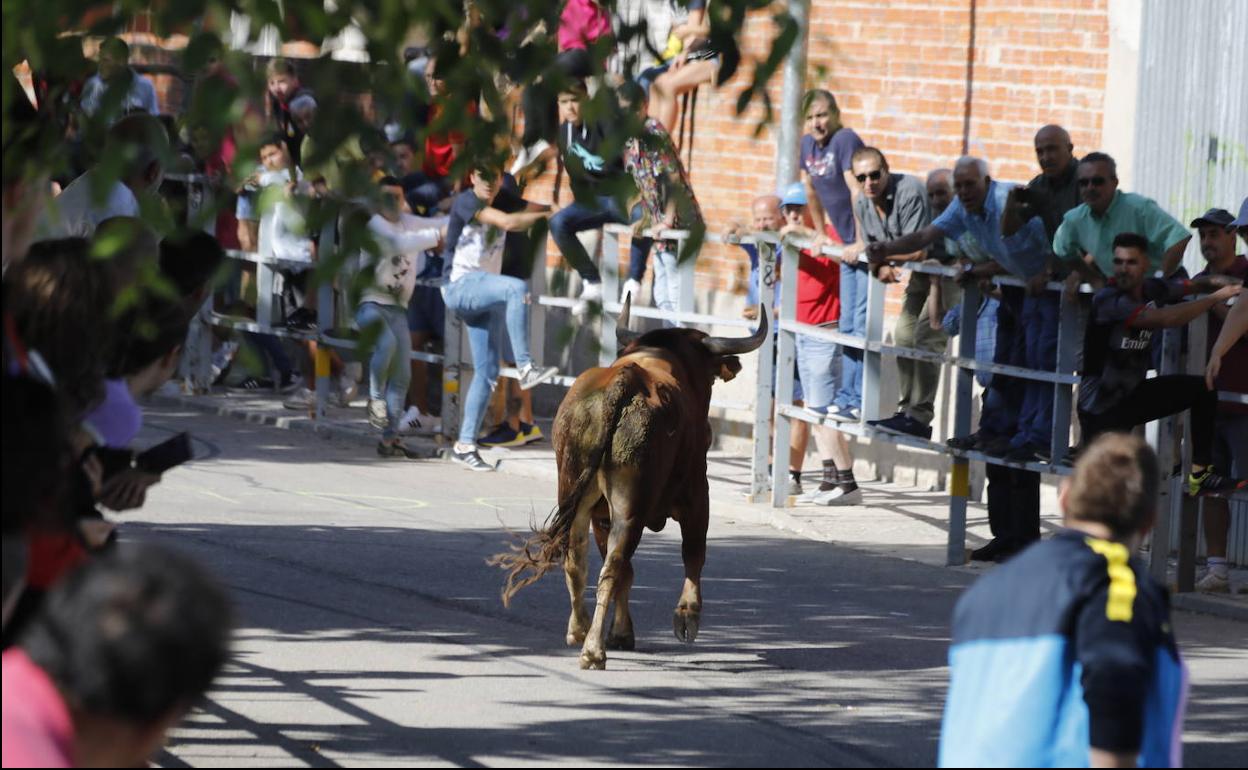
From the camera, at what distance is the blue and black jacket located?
481cm

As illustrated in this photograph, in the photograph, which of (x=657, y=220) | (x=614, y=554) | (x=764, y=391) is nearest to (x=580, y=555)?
(x=614, y=554)

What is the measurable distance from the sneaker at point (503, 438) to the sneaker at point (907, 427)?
3682 millimetres

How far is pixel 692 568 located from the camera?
31.1 ft

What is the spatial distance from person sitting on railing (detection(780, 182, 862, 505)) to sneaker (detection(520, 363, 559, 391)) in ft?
5.97

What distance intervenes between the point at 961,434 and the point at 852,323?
1.32 metres

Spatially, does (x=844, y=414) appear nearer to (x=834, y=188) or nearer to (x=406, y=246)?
(x=834, y=188)

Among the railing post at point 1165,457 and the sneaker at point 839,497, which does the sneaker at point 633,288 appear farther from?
the railing post at point 1165,457

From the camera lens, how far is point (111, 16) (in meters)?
5.08

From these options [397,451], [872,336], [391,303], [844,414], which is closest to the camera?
[872,336]

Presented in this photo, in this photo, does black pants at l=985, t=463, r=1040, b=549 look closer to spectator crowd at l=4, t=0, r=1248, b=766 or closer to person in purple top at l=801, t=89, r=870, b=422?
spectator crowd at l=4, t=0, r=1248, b=766

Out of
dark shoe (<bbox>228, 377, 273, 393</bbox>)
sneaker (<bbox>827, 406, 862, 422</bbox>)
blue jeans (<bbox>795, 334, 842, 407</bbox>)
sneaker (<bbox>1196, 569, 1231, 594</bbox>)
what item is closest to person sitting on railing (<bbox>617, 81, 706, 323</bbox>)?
blue jeans (<bbox>795, 334, 842, 407</bbox>)

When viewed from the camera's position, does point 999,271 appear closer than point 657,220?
Yes

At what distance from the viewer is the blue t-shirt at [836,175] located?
45.7 feet

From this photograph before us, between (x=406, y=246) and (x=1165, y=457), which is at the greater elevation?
(x=406, y=246)
